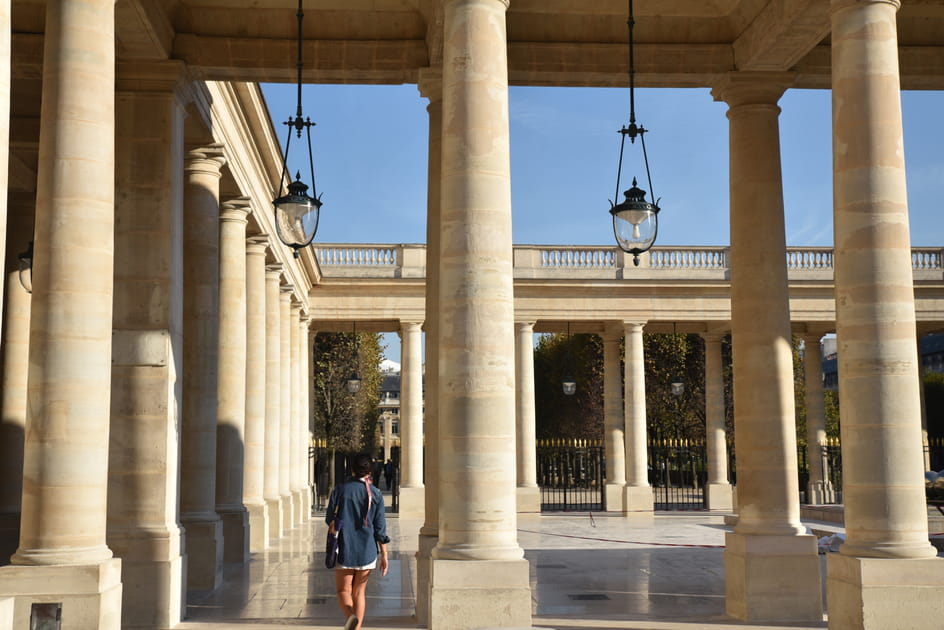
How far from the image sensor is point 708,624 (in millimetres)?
23844

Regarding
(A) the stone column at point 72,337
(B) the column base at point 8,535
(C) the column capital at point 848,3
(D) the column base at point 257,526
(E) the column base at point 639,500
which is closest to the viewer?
(A) the stone column at point 72,337

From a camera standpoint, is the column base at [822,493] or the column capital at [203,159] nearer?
the column capital at [203,159]

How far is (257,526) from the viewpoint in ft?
141

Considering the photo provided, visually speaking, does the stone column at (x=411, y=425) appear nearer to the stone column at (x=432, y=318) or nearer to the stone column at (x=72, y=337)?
the stone column at (x=432, y=318)

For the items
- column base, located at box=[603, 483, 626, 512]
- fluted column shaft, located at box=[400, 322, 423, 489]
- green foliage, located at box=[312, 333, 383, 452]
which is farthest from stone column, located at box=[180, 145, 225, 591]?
green foliage, located at box=[312, 333, 383, 452]

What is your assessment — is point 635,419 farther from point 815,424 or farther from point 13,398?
point 13,398

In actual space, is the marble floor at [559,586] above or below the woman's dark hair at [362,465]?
below

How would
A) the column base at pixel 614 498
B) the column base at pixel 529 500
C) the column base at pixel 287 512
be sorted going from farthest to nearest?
→ the column base at pixel 614 498, the column base at pixel 529 500, the column base at pixel 287 512

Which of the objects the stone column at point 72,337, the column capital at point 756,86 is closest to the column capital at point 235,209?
the stone column at point 72,337

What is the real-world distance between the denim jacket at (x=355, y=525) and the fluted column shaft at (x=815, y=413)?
192ft

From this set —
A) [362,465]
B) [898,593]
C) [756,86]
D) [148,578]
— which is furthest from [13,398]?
[898,593]

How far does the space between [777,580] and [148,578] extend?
1448 centimetres

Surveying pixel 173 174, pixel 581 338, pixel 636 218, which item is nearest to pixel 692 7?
pixel 636 218

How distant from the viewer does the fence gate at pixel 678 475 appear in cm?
7444
